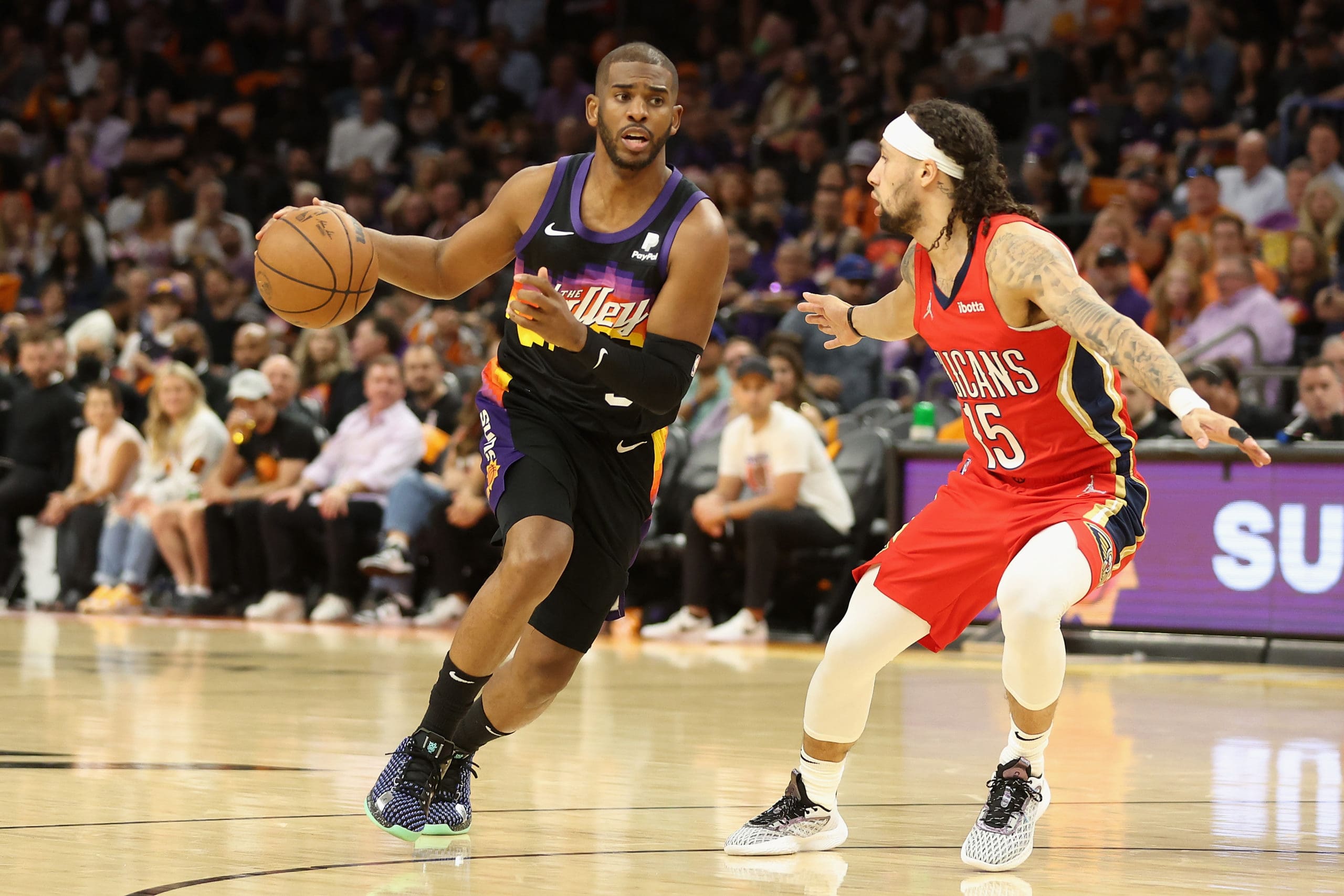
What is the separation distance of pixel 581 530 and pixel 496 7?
16433 millimetres

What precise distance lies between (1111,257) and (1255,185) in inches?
75.4

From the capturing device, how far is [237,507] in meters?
12.8

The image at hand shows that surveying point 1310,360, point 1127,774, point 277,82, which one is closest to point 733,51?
point 277,82

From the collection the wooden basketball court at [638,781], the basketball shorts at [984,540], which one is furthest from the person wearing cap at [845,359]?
the basketball shorts at [984,540]

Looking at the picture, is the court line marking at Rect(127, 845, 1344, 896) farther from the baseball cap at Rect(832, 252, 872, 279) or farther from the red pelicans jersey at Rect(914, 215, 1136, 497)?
the baseball cap at Rect(832, 252, 872, 279)

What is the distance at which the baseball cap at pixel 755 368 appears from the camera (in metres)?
10.7

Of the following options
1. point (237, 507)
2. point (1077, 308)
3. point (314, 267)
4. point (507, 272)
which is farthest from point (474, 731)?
point (507, 272)

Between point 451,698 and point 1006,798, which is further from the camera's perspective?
point 451,698

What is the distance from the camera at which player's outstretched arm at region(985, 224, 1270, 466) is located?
12.2ft

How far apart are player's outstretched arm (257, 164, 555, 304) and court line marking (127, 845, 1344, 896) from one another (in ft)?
4.75

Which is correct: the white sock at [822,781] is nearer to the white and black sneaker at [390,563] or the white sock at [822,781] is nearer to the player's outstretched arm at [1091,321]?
the player's outstretched arm at [1091,321]

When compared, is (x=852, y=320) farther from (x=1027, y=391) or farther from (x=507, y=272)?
(x=507, y=272)

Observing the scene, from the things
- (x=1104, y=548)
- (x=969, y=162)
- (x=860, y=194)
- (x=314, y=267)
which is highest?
(x=860, y=194)

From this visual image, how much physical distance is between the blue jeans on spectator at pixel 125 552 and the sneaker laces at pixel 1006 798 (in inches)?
393
